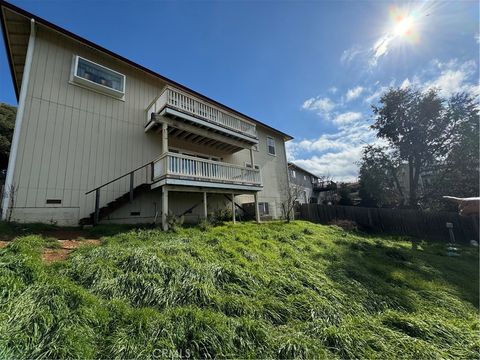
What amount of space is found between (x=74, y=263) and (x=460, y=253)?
14.2 m

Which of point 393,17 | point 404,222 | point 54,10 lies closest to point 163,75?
point 54,10

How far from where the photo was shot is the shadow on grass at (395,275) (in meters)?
4.52

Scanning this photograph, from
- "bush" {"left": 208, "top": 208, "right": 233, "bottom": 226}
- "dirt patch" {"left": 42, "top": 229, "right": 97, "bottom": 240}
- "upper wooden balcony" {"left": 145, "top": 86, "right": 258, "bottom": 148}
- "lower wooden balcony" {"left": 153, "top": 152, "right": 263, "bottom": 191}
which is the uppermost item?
"upper wooden balcony" {"left": 145, "top": 86, "right": 258, "bottom": 148}

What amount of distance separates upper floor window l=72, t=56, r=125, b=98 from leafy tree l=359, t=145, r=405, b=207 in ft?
69.1

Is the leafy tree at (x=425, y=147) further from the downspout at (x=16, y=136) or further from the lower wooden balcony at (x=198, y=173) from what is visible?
the downspout at (x=16, y=136)

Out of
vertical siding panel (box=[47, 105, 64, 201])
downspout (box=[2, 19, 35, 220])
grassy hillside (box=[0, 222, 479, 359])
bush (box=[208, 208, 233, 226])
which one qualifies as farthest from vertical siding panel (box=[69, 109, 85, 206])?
bush (box=[208, 208, 233, 226])

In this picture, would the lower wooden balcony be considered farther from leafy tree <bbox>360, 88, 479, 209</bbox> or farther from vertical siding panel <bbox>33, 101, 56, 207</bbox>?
leafy tree <bbox>360, 88, 479, 209</bbox>

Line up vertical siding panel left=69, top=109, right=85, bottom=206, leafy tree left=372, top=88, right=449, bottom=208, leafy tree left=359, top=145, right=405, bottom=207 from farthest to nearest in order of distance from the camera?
1. leafy tree left=359, top=145, right=405, bottom=207
2. leafy tree left=372, top=88, right=449, bottom=208
3. vertical siding panel left=69, top=109, right=85, bottom=206

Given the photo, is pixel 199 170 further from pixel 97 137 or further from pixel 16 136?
pixel 16 136

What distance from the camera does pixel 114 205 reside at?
8516 mm

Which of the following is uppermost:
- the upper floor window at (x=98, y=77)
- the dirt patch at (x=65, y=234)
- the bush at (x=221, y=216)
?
the upper floor window at (x=98, y=77)

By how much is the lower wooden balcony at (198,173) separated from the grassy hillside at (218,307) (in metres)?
3.27

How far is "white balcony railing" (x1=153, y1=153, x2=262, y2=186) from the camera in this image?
28.0 feet

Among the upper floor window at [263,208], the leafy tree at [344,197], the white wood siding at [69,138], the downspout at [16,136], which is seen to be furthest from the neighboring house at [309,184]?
the downspout at [16,136]
